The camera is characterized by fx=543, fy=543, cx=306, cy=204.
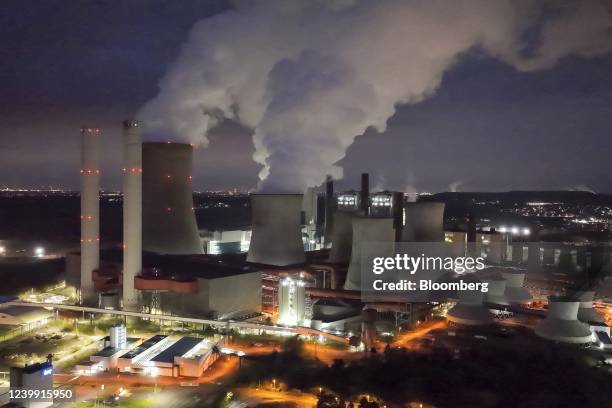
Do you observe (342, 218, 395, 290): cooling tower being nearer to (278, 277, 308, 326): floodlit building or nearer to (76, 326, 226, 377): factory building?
(278, 277, 308, 326): floodlit building

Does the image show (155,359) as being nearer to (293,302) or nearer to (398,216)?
(293,302)

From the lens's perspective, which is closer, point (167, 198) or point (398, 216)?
point (167, 198)

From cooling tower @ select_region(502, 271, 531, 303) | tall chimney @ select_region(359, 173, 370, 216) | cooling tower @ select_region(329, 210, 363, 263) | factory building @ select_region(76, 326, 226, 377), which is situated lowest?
factory building @ select_region(76, 326, 226, 377)

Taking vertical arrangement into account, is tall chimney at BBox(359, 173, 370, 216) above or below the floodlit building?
above

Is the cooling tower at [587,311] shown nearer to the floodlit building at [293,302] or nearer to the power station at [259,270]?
the power station at [259,270]

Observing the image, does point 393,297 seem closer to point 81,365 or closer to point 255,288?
point 255,288

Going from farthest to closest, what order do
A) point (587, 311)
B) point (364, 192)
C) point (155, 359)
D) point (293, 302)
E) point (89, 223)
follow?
point (364, 192) < point (89, 223) < point (587, 311) < point (293, 302) < point (155, 359)

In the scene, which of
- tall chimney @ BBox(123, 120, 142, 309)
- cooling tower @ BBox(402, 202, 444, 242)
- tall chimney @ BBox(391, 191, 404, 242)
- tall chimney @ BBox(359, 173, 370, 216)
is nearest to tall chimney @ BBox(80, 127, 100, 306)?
tall chimney @ BBox(123, 120, 142, 309)

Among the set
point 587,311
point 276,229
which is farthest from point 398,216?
point 587,311
